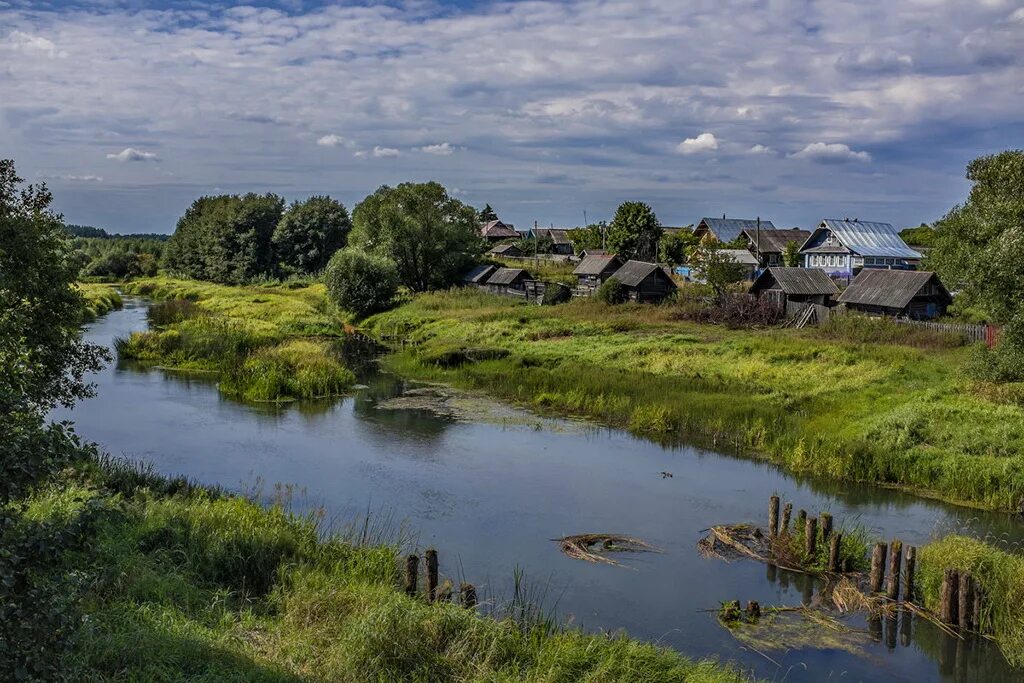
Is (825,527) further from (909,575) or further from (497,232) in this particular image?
(497,232)

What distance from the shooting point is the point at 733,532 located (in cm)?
1964

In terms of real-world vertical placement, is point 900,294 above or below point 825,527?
above

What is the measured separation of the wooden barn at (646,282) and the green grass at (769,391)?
18.6 feet

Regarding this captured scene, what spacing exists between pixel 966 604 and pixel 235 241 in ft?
310

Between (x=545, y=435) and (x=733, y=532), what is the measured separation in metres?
10.6

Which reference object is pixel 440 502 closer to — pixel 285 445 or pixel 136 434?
pixel 285 445

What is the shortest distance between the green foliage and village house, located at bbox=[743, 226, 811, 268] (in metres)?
54.3

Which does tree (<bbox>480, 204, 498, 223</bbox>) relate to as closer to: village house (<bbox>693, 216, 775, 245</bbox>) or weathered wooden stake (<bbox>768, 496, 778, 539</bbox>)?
village house (<bbox>693, 216, 775, 245</bbox>)

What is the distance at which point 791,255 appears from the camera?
281 feet

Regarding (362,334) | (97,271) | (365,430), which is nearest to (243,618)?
(365,430)

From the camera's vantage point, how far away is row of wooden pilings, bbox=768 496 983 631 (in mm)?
14820

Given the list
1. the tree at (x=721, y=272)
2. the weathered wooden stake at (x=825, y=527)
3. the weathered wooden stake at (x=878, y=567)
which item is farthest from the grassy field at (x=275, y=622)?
the tree at (x=721, y=272)

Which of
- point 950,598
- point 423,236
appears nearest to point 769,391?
point 950,598

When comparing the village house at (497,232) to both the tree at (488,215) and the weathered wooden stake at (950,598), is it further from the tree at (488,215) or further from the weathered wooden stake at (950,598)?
the weathered wooden stake at (950,598)
